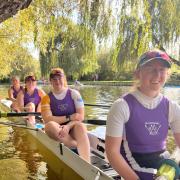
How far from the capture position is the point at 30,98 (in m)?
10.1

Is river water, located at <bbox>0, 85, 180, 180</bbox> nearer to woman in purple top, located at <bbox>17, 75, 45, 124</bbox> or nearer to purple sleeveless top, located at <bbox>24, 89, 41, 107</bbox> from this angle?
woman in purple top, located at <bbox>17, 75, 45, 124</bbox>

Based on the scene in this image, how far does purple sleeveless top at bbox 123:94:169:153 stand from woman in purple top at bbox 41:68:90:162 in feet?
9.84

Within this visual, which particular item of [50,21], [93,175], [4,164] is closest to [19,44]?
[50,21]

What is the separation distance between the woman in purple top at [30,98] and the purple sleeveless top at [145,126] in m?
6.89

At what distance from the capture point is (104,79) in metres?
60.8

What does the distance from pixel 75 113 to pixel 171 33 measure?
4.10m

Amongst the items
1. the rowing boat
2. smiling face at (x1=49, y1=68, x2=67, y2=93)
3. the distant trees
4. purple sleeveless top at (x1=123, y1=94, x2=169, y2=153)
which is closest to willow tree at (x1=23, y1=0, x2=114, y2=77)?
the distant trees

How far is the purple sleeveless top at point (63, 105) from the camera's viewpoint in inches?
245

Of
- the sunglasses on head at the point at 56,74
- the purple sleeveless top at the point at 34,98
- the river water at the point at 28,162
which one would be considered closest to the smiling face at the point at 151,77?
the river water at the point at 28,162

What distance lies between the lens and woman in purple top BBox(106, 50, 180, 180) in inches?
Result: 109

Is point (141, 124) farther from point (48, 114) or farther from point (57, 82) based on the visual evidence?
point (48, 114)

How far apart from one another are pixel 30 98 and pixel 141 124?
7573 millimetres

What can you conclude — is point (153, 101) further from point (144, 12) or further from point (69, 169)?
point (144, 12)

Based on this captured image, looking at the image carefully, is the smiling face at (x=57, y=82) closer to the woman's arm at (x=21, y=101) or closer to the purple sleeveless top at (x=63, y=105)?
the purple sleeveless top at (x=63, y=105)
